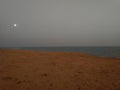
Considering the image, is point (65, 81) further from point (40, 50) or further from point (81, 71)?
point (40, 50)

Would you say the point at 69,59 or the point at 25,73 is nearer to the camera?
the point at 25,73

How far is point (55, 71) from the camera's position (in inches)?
274

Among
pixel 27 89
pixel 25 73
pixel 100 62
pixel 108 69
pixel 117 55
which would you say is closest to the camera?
pixel 27 89

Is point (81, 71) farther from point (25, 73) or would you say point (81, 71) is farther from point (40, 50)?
point (40, 50)

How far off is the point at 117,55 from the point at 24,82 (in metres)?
5.75

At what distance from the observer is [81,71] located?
6965 millimetres

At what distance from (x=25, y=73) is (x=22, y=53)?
2.46 meters

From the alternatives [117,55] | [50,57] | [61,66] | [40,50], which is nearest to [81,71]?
[61,66]

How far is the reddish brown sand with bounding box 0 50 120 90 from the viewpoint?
5.63m

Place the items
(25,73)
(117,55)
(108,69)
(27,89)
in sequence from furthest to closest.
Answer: (117,55)
(108,69)
(25,73)
(27,89)

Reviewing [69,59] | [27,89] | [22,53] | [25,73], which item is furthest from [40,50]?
[27,89]

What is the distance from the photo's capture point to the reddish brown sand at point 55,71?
5.63 m

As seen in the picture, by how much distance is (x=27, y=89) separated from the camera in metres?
5.31

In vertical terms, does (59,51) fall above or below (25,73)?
above
